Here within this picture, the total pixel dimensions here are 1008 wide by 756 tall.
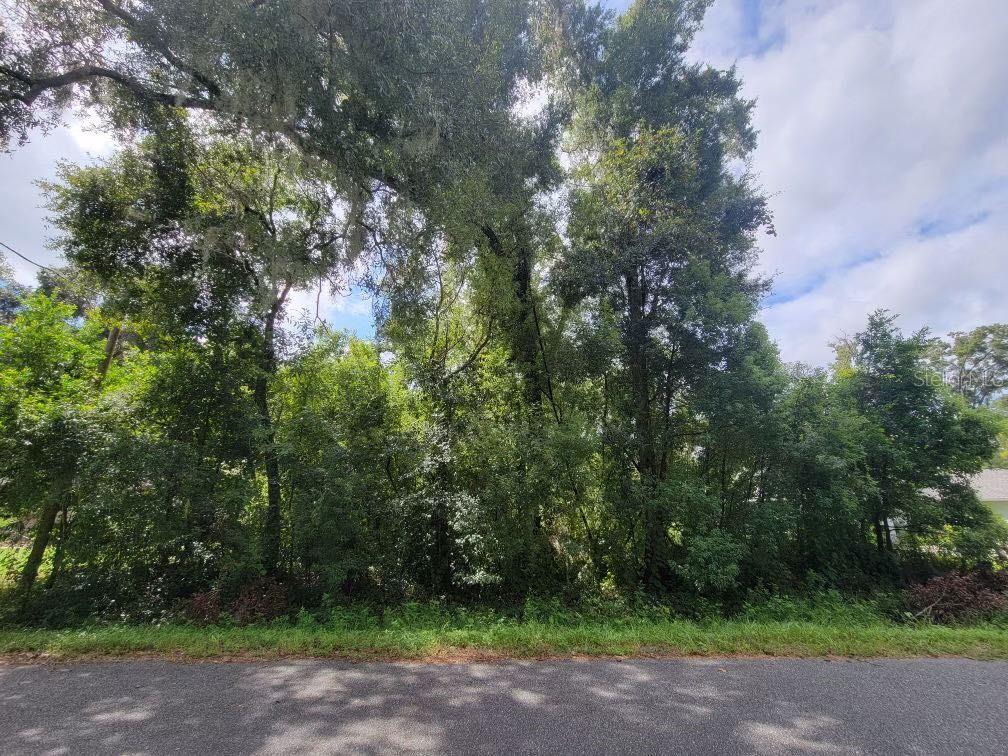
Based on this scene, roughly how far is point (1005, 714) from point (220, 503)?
925cm

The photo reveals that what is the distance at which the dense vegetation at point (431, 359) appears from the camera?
6.30 metres

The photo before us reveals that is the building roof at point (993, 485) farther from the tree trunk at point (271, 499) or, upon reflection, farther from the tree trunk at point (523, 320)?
the tree trunk at point (271, 499)

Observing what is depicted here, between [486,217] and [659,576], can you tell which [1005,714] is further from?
[486,217]

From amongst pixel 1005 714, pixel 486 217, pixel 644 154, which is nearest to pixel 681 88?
pixel 644 154

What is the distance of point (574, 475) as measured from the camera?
732cm

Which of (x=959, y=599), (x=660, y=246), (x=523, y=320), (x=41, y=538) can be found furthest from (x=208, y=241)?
(x=959, y=599)

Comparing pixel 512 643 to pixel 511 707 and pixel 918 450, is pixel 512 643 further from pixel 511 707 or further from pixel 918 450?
A: pixel 918 450

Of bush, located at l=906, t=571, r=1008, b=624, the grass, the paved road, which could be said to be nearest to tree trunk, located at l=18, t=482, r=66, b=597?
the grass

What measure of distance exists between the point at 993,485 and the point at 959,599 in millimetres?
16056

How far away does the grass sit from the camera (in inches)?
165

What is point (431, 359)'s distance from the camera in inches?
344

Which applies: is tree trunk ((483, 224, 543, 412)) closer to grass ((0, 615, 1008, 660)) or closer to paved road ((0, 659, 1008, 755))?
grass ((0, 615, 1008, 660))

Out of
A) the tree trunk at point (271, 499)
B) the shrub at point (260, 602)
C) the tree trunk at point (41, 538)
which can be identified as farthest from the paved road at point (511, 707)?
the tree trunk at point (41, 538)

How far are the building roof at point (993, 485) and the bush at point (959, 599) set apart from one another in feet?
33.4
